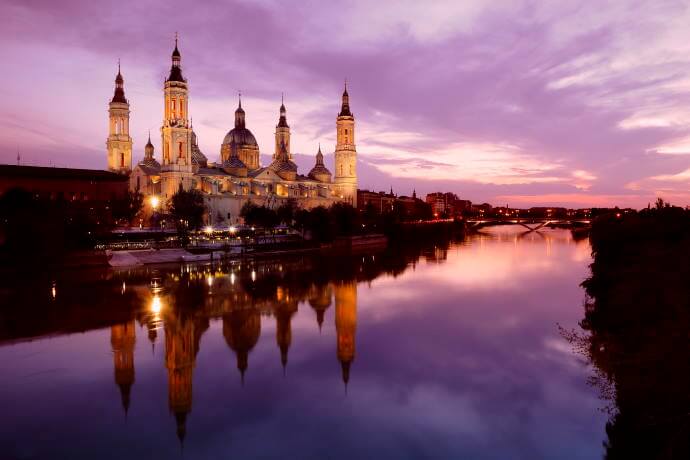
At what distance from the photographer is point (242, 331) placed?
55.2ft

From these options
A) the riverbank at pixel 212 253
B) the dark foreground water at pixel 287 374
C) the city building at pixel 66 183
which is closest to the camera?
the dark foreground water at pixel 287 374

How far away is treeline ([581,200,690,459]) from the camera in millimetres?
6959

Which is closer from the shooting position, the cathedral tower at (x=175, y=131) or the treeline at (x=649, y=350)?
the treeline at (x=649, y=350)

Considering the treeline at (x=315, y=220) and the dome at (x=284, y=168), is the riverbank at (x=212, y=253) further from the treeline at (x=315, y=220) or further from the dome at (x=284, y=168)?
the dome at (x=284, y=168)

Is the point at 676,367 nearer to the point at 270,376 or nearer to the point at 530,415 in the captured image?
the point at 530,415

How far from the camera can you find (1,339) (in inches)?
594

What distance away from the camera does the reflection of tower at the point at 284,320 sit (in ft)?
50.0

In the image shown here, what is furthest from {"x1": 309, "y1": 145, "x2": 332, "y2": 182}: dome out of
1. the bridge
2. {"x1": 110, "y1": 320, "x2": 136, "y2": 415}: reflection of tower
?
{"x1": 110, "y1": 320, "x2": 136, "y2": 415}: reflection of tower

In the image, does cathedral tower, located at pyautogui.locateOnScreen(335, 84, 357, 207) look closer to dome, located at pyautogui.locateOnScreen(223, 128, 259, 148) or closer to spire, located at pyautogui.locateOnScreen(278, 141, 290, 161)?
spire, located at pyautogui.locateOnScreen(278, 141, 290, 161)

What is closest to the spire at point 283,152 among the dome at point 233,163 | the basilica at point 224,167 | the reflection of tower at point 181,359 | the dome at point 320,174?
the basilica at point 224,167

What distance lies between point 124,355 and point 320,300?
9.70 metres

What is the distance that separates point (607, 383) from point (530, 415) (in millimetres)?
2238

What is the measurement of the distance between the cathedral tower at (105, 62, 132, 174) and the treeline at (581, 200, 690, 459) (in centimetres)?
5096

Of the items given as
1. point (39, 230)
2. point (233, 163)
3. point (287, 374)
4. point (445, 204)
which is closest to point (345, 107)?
point (233, 163)
